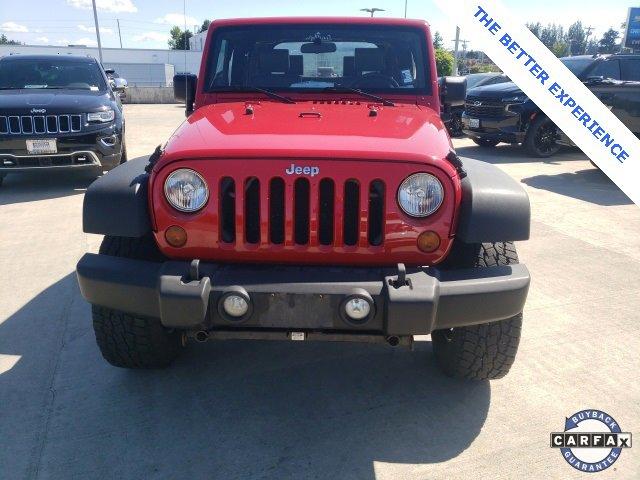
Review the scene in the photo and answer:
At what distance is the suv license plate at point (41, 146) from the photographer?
6.45 metres

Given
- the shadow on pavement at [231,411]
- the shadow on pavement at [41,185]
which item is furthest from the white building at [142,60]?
the shadow on pavement at [231,411]

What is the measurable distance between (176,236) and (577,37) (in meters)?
121

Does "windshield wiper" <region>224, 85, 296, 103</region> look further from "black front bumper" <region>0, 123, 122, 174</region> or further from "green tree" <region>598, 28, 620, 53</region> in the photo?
"green tree" <region>598, 28, 620, 53</region>

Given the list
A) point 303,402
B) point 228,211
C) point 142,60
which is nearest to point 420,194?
point 228,211

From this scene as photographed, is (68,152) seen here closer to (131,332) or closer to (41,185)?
(41,185)

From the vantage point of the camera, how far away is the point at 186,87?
12.7 ft

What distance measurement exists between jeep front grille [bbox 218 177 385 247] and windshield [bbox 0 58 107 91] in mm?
6168

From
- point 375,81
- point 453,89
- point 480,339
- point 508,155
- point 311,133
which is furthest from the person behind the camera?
point 508,155

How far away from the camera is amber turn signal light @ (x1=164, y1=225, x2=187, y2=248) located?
91.3 inches

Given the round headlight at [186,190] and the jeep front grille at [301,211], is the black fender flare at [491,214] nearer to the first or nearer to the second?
the jeep front grille at [301,211]

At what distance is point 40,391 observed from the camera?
2764mm

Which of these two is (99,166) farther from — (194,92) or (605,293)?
(605,293)

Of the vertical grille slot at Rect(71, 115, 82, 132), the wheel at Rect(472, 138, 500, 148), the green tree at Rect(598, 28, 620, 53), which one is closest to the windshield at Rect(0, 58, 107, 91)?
the vertical grille slot at Rect(71, 115, 82, 132)

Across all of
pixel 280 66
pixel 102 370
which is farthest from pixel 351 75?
pixel 102 370
